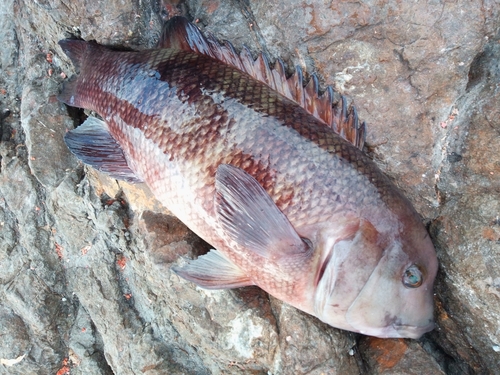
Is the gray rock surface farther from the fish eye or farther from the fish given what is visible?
the fish eye

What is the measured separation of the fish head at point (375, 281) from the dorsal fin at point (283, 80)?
0.53 metres

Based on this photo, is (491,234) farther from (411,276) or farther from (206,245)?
(206,245)

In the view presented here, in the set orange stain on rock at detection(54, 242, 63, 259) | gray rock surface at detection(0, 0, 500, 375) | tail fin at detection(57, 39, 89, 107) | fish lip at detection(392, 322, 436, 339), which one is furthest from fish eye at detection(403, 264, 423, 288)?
orange stain on rock at detection(54, 242, 63, 259)

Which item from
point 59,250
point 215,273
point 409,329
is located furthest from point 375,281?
point 59,250

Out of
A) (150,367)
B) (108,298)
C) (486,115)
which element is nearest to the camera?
(486,115)

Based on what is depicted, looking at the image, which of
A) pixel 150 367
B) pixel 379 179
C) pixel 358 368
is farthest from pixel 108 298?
pixel 379 179

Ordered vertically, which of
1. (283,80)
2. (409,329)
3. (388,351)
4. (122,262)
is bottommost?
(122,262)

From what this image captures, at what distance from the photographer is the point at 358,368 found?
2.28 m

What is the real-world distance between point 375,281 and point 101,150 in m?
1.63

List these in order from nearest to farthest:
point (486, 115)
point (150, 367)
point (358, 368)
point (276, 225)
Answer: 1. point (276, 225)
2. point (486, 115)
3. point (358, 368)
4. point (150, 367)

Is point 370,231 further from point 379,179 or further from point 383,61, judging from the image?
point 383,61

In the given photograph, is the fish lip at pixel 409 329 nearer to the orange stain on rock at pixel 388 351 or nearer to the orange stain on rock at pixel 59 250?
the orange stain on rock at pixel 388 351

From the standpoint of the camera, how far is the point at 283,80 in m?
2.25

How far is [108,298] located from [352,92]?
1.88 metres
